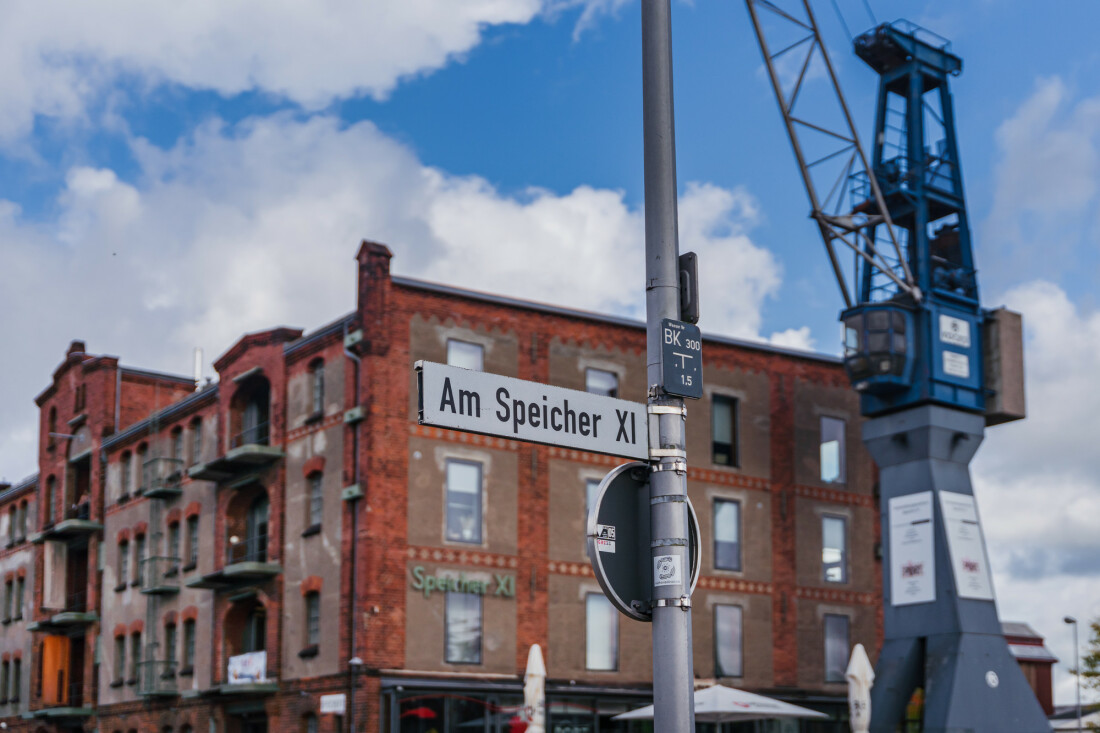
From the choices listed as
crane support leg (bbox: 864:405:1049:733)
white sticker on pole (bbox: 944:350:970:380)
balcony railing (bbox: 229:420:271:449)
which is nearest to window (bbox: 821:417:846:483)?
crane support leg (bbox: 864:405:1049:733)

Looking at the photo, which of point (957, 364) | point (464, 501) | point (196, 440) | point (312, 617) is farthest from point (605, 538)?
point (196, 440)

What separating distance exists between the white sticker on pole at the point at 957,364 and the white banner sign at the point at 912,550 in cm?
350

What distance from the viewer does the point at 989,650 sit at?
35969 millimetres

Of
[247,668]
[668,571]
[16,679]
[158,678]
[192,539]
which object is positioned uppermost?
[192,539]

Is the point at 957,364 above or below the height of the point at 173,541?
above

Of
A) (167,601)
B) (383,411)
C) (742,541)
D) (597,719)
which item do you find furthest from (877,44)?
(167,601)

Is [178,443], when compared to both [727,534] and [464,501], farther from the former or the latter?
[727,534]

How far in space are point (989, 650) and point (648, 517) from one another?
31.9 m

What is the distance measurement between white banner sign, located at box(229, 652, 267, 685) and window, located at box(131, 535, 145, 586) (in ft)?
27.6

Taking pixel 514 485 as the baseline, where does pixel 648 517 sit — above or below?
below

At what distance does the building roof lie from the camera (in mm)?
35719

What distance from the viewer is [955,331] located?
1503 inches

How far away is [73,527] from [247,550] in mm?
12369

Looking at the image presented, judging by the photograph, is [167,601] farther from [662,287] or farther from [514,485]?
[662,287]
